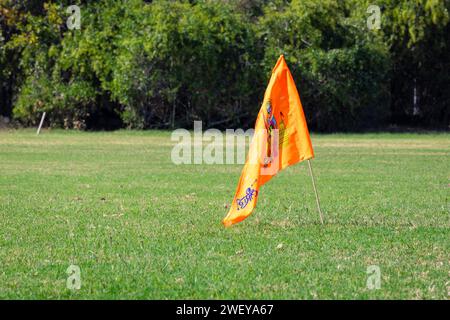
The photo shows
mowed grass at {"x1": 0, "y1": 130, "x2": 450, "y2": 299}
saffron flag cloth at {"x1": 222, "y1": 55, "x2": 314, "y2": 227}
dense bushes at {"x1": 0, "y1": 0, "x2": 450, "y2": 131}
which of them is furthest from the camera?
dense bushes at {"x1": 0, "y1": 0, "x2": 450, "y2": 131}

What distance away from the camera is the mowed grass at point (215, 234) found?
27.4 ft

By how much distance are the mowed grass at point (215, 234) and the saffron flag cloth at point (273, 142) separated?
20.1 inches

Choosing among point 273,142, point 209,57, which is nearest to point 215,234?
point 273,142

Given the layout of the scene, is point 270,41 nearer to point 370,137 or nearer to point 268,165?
point 370,137

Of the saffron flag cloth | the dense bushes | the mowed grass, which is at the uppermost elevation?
the dense bushes

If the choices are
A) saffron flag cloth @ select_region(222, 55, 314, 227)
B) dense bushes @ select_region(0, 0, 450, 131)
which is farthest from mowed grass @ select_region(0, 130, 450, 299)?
dense bushes @ select_region(0, 0, 450, 131)

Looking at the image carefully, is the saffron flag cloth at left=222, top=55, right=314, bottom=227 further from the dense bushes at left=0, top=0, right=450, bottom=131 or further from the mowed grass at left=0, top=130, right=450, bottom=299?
the dense bushes at left=0, top=0, right=450, bottom=131

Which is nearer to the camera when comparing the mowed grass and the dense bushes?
the mowed grass

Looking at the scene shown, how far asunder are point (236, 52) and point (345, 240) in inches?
1311

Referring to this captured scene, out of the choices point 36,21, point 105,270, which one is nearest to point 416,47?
point 36,21

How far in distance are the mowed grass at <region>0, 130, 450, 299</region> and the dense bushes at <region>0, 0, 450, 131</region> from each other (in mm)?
19793

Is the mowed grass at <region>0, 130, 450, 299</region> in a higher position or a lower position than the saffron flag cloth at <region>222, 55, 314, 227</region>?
lower

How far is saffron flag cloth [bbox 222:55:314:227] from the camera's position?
454 inches

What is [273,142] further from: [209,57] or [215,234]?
[209,57]
